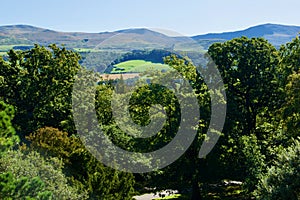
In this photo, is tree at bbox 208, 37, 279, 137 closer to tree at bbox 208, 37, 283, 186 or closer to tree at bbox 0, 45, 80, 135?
tree at bbox 208, 37, 283, 186

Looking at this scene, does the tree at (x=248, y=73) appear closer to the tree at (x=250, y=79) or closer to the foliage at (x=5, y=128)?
the tree at (x=250, y=79)

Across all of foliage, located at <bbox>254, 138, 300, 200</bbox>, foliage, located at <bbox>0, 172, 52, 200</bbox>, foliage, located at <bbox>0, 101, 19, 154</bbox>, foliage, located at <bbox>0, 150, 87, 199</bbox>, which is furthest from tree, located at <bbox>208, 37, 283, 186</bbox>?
foliage, located at <bbox>0, 101, 19, 154</bbox>

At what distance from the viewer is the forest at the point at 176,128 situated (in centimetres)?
1639

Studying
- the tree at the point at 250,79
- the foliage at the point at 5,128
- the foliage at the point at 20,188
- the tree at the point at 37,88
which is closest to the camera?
the foliage at the point at 5,128

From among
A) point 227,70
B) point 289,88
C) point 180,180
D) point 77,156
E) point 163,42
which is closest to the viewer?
point 77,156

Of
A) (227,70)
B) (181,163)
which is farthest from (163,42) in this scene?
(181,163)

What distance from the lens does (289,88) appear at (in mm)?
22578

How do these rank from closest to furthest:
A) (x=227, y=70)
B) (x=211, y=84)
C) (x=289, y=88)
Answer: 1. (x=289, y=88)
2. (x=211, y=84)
3. (x=227, y=70)

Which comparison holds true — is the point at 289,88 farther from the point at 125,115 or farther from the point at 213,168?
the point at 125,115

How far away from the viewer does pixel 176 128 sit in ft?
76.8

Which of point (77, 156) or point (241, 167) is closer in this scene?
point (77, 156)

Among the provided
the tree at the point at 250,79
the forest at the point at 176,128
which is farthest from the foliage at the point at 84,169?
the tree at the point at 250,79

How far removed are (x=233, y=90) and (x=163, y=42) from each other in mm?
7090

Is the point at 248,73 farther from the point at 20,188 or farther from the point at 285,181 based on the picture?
the point at 20,188
